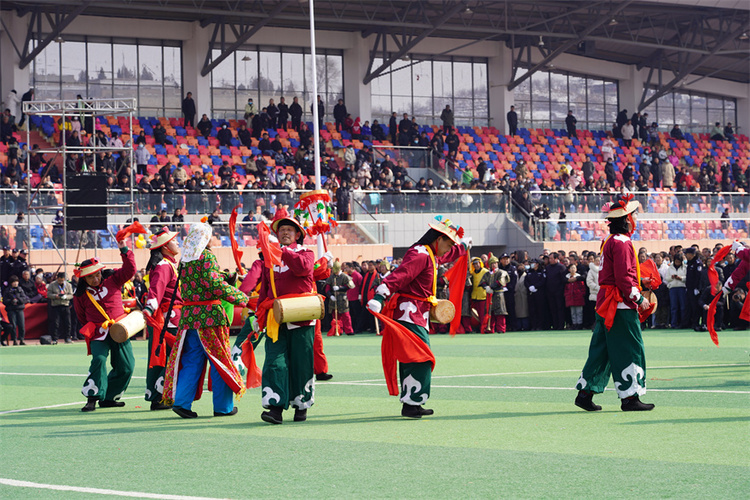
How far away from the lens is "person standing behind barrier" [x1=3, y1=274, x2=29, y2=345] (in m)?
25.0

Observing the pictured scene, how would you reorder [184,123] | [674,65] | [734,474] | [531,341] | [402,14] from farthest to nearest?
[674,65], [402,14], [184,123], [531,341], [734,474]

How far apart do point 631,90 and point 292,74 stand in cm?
1706

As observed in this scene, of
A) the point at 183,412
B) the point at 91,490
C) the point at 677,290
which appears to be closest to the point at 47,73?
the point at 677,290

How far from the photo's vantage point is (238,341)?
14.1m

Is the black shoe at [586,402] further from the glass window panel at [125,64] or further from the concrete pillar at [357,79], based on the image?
the concrete pillar at [357,79]

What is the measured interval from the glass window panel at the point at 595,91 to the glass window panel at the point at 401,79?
9.90 m

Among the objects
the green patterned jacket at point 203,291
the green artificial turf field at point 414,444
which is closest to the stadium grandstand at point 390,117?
the green artificial turf field at point 414,444

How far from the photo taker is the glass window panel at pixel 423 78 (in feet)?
155

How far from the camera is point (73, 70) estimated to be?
40656 mm

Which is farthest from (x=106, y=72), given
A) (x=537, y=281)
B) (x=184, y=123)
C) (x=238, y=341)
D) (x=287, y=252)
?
(x=287, y=252)

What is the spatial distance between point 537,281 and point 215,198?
9444 millimetres

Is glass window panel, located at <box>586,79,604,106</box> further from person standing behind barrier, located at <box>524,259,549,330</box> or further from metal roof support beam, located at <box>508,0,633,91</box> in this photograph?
person standing behind barrier, located at <box>524,259,549,330</box>

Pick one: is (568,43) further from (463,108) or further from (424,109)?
(424,109)

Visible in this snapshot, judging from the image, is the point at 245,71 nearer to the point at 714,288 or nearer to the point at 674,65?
the point at 674,65
